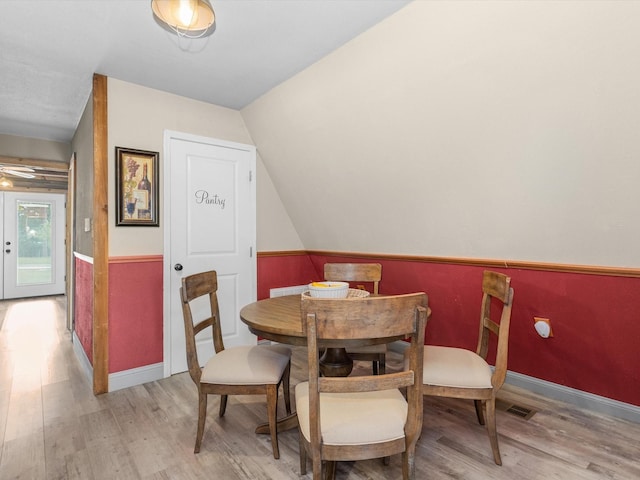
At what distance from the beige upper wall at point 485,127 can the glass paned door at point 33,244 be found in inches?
242

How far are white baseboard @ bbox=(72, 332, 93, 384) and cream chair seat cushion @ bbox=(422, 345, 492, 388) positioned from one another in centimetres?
263

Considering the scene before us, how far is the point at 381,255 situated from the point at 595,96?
2125 millimetres

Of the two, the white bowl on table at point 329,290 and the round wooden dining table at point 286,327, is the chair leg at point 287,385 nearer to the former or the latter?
the round wooden dining table at point 286,327

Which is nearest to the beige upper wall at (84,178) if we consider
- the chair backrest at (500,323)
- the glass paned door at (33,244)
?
the chair backrest at (500,323)

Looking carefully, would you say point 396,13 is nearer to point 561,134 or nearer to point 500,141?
point 500,141

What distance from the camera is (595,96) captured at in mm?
1712

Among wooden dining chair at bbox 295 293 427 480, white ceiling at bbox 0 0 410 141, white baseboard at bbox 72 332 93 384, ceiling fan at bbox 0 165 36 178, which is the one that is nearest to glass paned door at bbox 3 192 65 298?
ceiling fan at bbox 0 165 36 178

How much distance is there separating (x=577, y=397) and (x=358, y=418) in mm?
1907

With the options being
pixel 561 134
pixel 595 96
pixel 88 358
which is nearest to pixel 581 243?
pixel 561 134

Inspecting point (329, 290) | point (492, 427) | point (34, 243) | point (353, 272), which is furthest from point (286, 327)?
point (34, 243)

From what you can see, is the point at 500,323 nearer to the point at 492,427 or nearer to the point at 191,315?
the point at 492,427

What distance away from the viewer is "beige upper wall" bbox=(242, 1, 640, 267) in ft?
5.51

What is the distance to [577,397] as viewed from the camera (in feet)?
7.92

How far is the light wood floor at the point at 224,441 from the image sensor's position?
1778mm
